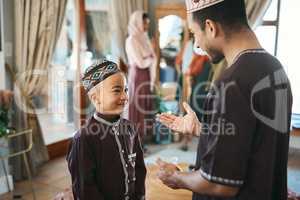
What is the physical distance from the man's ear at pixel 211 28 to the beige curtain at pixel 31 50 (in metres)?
2.53

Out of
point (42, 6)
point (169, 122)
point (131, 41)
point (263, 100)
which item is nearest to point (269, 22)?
point (131, 41)

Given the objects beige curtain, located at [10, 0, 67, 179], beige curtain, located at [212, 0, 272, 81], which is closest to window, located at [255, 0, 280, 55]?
beige curtain, located at [212, 0, 272, 81]

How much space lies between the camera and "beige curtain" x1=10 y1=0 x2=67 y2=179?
310cm

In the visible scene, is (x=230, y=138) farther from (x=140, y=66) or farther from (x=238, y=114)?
(x=140, y=66)

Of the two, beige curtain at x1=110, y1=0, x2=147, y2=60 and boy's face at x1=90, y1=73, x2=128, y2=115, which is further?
beige curtain at x1=110, y1=0, x2=147, y2=60

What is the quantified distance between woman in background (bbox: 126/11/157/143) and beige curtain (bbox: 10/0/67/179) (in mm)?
1033

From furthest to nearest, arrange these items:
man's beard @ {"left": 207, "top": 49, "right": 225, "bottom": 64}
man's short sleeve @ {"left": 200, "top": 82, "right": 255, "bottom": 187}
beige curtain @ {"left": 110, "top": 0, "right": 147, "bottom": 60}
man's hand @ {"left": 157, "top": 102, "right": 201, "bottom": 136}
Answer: beige curtain @ {"left": 110, "top": 0, "right": 147, "bottom": 60}, man's hand @ {"left": 157, "top": 102, "right": 201, "bottom": 136}, man's beard @ {"left": 207, "top": 49, "right": 225, "bottom": 64}, man's short sleeve @ {"left": 200, "top": 82, "right": 255, "bottom": 187}

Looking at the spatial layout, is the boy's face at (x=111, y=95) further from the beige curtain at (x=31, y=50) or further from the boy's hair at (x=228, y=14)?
the beige curtain at (x=31, y=50)

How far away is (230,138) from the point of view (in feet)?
2.91

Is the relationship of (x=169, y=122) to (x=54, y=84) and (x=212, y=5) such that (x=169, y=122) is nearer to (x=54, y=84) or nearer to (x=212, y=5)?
(x=212, y=5)

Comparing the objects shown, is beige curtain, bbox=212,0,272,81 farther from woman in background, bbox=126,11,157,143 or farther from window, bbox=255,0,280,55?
woman in background, bbox=126,11,157,143

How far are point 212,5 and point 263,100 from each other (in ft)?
0.97

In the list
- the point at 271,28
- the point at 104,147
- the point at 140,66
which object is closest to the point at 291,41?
the point at 271,28

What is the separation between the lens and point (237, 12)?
0.94 metres
